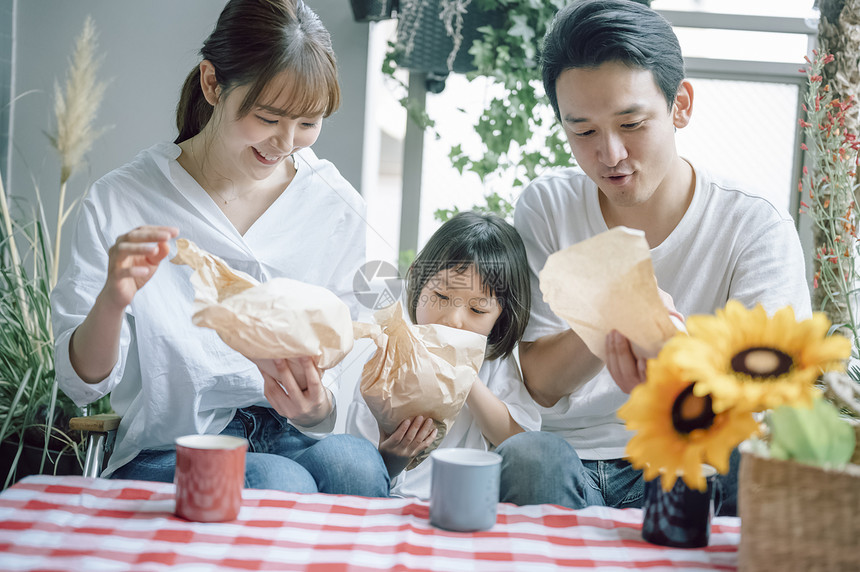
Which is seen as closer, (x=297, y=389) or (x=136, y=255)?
(x=136, y=255)

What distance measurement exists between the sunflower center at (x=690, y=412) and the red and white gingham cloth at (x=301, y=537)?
0.47 feet

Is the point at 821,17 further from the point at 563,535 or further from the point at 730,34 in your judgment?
the point at 563,535

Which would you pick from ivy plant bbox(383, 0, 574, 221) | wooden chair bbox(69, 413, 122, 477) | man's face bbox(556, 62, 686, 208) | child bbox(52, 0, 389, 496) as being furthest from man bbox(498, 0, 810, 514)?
wooden chair bbox(69, 413, 122, 477)

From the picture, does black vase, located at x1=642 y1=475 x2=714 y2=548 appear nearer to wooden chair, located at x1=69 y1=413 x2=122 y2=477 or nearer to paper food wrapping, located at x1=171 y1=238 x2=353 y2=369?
paper food wrapping, located at x1=171 y1=238 x2=353 y2=369

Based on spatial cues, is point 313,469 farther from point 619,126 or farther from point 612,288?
point 619,126

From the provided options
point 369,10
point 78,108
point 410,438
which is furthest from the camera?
point 78,108

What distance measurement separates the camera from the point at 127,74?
172 cm

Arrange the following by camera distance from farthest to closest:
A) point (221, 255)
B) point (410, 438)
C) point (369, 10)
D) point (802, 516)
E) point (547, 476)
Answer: point (369, 10) < point (221, 255) < point (410, 438) < point (547, 476) < point (802, 516)

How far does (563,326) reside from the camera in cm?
122

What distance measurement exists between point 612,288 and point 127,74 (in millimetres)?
1421

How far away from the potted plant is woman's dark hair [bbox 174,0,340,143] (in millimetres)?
729

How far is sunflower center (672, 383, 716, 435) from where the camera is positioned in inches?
26.0

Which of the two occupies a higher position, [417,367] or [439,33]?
[439,33]

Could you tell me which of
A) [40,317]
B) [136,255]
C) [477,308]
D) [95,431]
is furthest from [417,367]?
[40,317]
